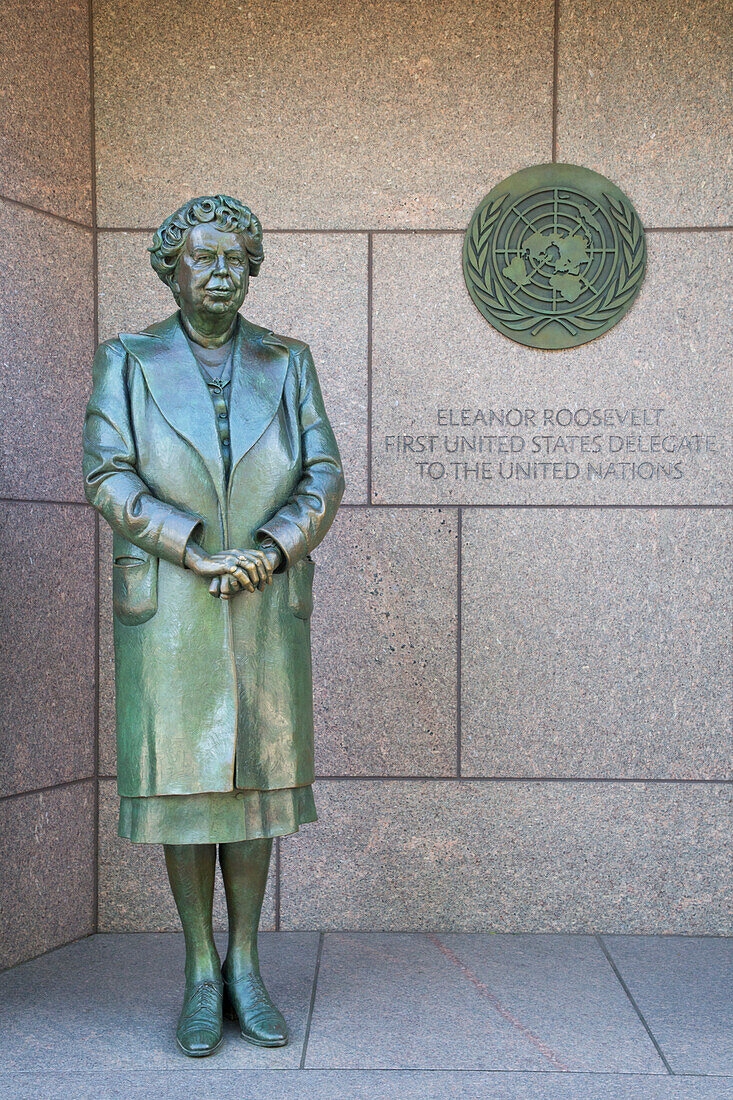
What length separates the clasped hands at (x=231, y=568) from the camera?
124 inches

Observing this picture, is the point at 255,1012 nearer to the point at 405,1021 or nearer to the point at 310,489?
the point at 405,1021

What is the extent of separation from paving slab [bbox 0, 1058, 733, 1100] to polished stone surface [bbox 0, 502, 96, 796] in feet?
4.40

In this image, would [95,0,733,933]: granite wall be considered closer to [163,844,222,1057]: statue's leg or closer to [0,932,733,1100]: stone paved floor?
[0,932,733,1100]: stone paved floor

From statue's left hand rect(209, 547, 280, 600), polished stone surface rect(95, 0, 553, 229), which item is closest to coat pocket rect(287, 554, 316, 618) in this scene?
statue's left hand rect(209, 547, 280, 600)

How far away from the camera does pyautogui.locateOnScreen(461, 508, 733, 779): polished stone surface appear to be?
467 centimetres

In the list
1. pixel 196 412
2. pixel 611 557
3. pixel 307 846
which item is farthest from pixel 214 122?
pixel 307 846

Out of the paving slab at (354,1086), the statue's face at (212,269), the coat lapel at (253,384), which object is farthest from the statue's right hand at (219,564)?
the paving slab at (354,1086)

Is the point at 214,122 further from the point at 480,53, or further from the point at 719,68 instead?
the point at 719,68

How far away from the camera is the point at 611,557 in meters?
4.68

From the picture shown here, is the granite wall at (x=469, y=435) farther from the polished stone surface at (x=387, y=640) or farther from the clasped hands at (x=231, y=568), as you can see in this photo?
→ the clasped hands at (x=231, y=568)

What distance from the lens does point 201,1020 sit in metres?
3.40

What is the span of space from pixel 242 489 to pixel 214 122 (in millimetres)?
2120

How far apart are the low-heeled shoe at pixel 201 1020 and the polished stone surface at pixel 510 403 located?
2.14m

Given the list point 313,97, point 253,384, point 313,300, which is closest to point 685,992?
point 253,384
